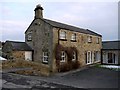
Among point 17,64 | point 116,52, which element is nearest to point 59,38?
point 17,64

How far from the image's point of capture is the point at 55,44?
2497 centimetres

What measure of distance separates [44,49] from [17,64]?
551 centimetres

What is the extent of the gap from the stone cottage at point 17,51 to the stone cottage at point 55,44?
3.37ft

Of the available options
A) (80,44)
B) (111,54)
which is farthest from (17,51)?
(111,54)

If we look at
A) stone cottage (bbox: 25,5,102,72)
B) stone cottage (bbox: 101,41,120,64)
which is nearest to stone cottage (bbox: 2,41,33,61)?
stone cottage (bbox: 25,5,102,72)

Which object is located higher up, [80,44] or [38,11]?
[38,11]

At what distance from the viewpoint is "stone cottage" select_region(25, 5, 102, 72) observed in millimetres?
24844

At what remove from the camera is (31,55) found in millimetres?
27750

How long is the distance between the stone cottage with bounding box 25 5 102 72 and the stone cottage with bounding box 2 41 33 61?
1.03m

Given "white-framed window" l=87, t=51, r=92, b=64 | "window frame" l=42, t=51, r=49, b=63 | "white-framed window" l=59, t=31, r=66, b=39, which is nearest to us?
"window frame" l=42, t=51, r=49, b=63

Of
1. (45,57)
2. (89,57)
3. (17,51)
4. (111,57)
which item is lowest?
(111,57)

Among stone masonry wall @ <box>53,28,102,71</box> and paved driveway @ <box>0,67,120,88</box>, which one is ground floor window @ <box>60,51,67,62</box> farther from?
paved driveway @ <box>0,67,120,88</box>

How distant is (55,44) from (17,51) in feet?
18.5

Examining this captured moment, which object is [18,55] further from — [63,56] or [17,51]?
[63,56]
